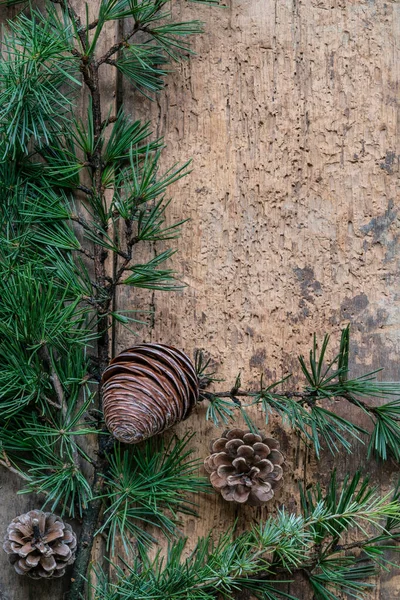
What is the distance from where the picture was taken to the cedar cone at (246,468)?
859 mm

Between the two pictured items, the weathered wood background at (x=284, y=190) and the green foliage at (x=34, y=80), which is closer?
the green foliage at (x=34, y=80)

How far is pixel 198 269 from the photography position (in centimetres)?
94

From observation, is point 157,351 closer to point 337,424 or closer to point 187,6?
point 337,424

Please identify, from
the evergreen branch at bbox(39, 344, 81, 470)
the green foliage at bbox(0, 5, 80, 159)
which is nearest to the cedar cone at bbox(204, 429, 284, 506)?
the evergreen branch at bbox(39, 344, 81, 470)

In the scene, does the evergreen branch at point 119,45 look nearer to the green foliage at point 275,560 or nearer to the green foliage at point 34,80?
the green foliage at point 34,80

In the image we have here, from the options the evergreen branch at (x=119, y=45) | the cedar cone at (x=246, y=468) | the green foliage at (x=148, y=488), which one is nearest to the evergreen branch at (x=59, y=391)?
the green foliage at (x=148, y=488)

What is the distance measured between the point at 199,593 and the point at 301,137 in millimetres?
531

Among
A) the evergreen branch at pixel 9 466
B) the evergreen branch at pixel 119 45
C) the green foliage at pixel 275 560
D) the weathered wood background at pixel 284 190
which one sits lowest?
the green foliage at pixel 275 560

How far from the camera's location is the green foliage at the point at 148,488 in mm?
863

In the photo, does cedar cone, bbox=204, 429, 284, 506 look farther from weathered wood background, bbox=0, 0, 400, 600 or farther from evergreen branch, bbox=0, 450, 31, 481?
evergreen branch, bbox=0, 450, 31, 481

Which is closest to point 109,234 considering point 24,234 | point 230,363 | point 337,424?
point 24,234

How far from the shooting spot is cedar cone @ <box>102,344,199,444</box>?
0.82 meters

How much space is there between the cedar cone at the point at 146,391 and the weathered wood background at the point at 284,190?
0.09 meters

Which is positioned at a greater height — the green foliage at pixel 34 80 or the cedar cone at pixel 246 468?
the green foliage at pixel 34 80
